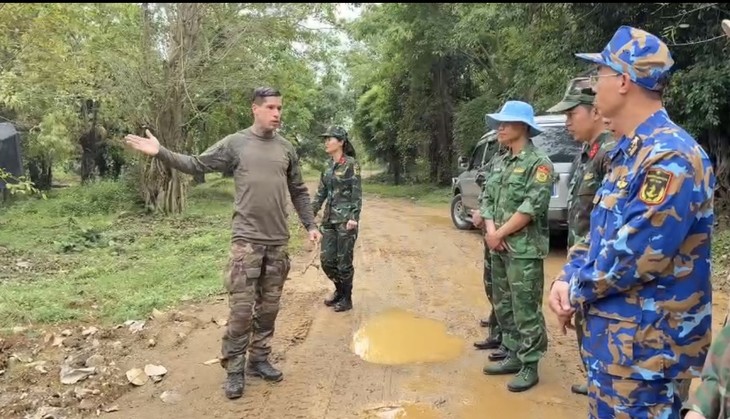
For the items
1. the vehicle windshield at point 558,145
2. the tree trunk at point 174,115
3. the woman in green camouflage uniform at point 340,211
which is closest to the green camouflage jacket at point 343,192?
the woman in green camouflage uniform at point 340,211

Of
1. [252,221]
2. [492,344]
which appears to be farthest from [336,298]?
[252,221]

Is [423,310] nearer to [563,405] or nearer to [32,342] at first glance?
[563,405]

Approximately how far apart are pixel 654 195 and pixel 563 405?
2179mm

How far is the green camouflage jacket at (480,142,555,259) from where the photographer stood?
151 inches

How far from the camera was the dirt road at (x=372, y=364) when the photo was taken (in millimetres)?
3760

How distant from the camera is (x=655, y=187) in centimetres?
193

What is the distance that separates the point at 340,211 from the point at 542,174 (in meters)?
2.49

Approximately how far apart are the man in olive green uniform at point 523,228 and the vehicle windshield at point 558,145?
4601 mm

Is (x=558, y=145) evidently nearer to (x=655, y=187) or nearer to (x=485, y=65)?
(x=655, y=187)

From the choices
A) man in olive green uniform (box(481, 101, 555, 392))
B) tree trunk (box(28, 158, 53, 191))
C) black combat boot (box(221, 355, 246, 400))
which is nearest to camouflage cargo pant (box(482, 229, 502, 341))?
man in olive green uniform (box(481, 101, 555, 392))

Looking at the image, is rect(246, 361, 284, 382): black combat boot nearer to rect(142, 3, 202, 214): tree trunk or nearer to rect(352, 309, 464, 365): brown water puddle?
rect(352, 309, 464, 365): brown water puddle

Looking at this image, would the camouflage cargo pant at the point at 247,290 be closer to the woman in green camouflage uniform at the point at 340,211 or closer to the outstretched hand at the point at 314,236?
the outstretched hand at the point at 314,236

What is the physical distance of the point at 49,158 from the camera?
24.2 m

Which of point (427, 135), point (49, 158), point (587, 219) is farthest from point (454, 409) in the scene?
point (49, 158)
